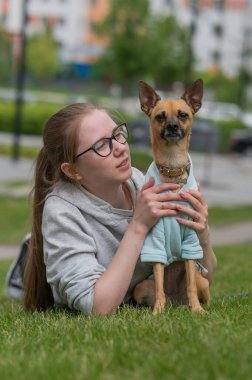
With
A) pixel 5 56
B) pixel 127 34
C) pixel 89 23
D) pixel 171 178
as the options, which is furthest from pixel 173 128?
pixel 89 23

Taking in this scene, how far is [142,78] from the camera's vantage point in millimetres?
43594

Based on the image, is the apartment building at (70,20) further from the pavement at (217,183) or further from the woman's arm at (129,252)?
the woman's arm at (129,252)

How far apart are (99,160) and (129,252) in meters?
0.54

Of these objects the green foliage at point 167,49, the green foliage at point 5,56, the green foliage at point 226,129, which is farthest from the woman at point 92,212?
Result: the green foliage at point 5,56

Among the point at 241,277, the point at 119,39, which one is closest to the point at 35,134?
the point at 119,39

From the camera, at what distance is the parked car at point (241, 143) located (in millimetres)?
35469

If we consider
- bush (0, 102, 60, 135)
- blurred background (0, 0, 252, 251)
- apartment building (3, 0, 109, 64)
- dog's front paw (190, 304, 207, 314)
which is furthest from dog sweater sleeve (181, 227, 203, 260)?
apartment building (3, 0, 109, 64)

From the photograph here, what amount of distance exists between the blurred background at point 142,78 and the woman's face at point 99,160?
0.48 meters

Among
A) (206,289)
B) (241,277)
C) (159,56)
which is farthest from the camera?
(159,56)

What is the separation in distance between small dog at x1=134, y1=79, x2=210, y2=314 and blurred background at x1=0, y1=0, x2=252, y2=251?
0.81 meters

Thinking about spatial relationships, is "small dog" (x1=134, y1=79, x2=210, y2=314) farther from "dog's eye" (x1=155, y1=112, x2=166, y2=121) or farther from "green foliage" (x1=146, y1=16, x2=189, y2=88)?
"green foliage" (x1=146, y1=16, x2=189, y2=88)

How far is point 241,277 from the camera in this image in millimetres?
8234

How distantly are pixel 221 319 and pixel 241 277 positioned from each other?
15.1ft

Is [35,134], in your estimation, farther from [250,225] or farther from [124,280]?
[124,280]
